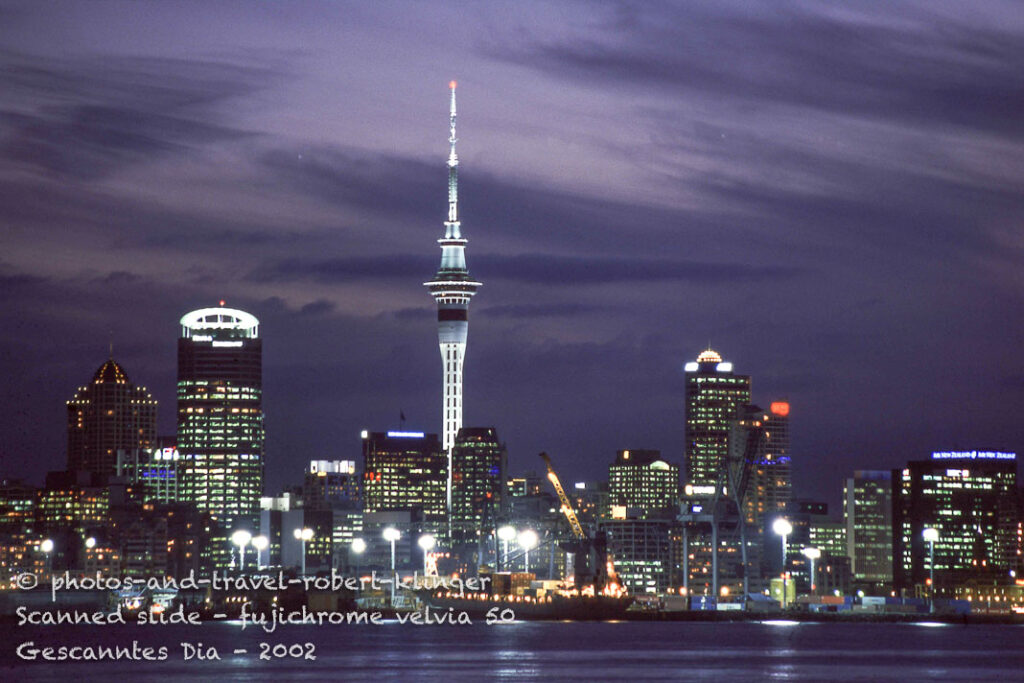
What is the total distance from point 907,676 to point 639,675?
2258cm

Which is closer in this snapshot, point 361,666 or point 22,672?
point 22,672

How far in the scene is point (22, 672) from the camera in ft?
547

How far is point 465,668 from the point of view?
568 feet

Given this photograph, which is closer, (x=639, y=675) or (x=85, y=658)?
(x=639, y=675)

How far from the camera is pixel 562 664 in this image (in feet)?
582

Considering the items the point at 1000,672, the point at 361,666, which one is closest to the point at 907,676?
the point at 1000,672

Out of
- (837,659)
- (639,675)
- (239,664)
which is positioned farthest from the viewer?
(837,659)

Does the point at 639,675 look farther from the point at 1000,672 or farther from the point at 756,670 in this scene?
the point at 1000,672

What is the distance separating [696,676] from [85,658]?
58.1 metres

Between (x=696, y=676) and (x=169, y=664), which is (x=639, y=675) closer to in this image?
(x=696, y=676)

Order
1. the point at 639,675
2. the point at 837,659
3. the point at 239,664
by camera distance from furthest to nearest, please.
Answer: the point at 837,659, the point at 239,664, the point at 639,675

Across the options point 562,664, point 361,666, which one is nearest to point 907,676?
point 562,664

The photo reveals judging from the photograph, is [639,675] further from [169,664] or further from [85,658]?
[85,658]

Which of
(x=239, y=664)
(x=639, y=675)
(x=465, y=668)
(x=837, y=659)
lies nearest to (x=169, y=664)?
(x=239, y=664)
